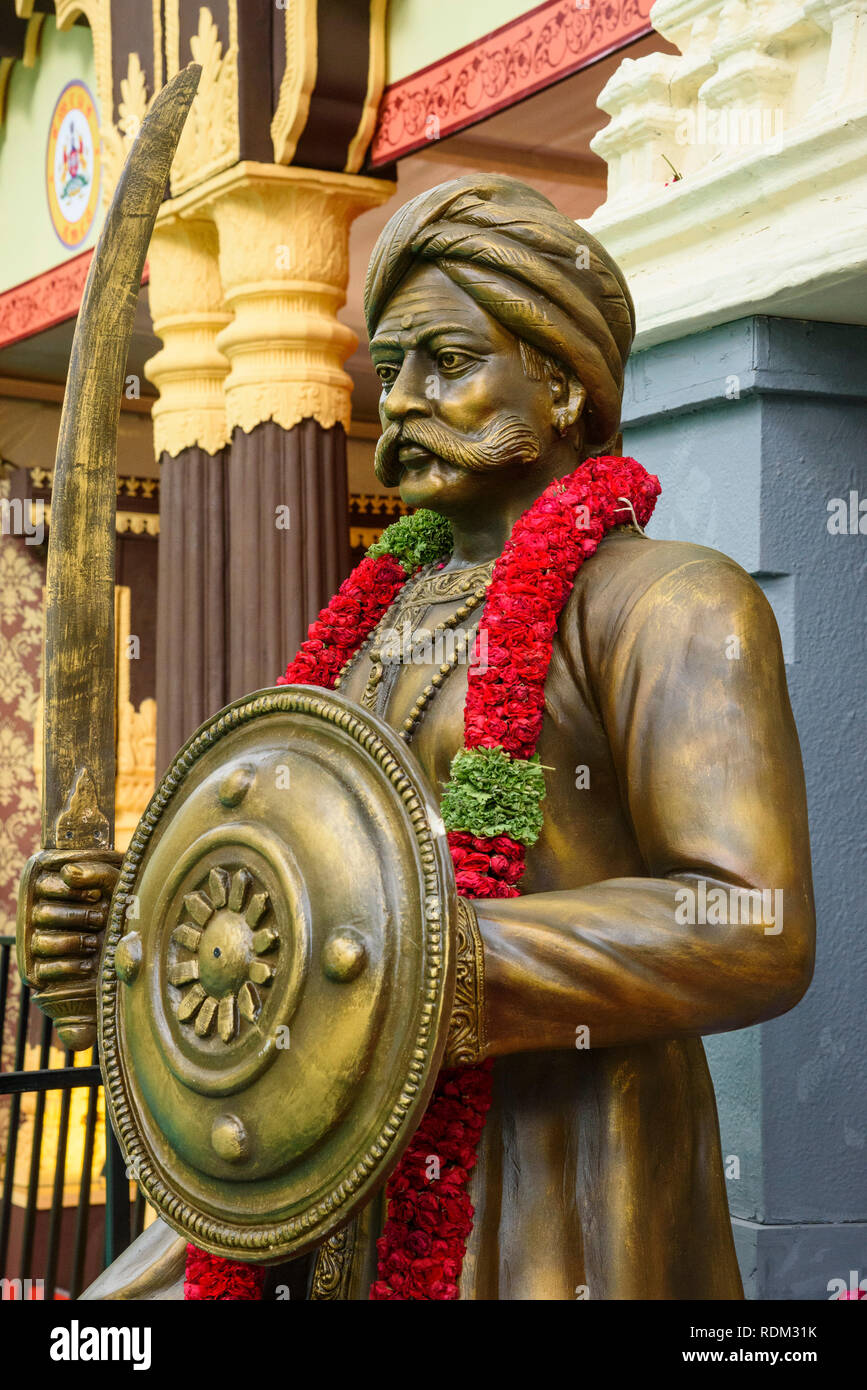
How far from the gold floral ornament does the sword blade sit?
33cm

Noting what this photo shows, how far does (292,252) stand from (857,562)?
8.33ft

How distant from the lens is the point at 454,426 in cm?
187

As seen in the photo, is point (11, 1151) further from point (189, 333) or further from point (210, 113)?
point (210, 113)

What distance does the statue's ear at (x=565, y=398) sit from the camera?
1909 mm

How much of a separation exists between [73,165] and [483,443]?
16.3ft

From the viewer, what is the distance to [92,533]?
1922 mm

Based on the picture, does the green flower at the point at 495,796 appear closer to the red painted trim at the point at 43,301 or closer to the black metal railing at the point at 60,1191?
the black metal railing at the point at 60,1191

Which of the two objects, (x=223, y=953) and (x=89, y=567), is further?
(x=89, y=567)

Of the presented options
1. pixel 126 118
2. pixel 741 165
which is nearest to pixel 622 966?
pixel 741 165

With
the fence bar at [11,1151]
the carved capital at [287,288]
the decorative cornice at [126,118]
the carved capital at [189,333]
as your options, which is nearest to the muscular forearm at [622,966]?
the fence bar at [11,1151]

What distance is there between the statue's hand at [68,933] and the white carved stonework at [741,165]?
138 centimetres

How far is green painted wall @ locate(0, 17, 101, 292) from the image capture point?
20.9 ft
